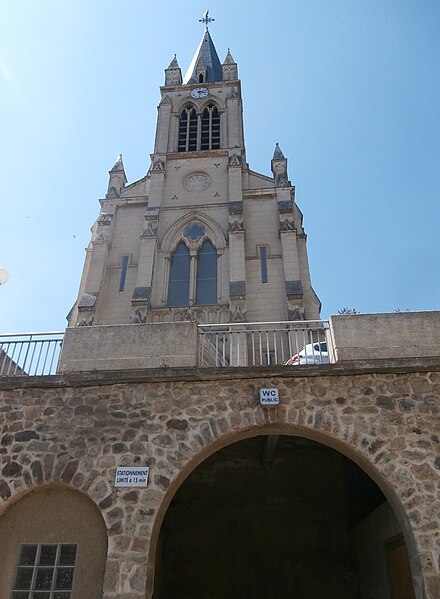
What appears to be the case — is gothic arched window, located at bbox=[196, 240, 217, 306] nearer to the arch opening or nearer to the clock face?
the arch opening

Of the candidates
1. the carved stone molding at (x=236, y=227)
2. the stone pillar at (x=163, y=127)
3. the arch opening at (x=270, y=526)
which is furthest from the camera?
the stone pillar at (x=163, y=127)

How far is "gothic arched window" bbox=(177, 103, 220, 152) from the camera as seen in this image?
22891 millimetres

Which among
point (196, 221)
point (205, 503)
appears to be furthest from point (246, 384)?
point (196, 221)

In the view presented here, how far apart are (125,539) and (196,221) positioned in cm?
1487

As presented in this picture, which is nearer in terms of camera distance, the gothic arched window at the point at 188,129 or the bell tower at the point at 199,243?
the bell tower at the point at 199,243

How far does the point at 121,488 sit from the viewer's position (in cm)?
641

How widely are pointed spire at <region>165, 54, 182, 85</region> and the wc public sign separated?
2405 cm

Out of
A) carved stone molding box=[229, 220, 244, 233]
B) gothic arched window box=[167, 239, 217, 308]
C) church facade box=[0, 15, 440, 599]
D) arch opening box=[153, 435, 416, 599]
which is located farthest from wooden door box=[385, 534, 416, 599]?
carved stone molding box=[229, 220, 244, 233]

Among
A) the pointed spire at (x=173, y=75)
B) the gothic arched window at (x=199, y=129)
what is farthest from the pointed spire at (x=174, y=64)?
the gothic arched window at (x=199, y=129)

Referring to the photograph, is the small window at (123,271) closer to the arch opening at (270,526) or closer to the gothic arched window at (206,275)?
the gothic arched window at (206,275)

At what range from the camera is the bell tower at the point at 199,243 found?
17.1 m

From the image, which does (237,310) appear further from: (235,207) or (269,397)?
(269,397)

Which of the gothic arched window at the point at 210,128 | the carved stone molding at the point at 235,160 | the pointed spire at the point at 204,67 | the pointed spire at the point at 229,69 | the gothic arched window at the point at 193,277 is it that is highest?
the pointed spire at the point at 204,67

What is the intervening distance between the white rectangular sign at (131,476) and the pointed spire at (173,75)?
2477 centimetres
